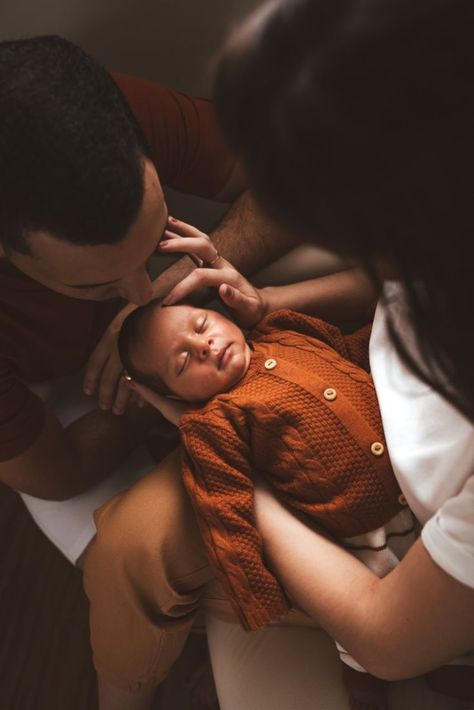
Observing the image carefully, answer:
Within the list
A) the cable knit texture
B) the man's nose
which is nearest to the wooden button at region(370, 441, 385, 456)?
the cable knit texture

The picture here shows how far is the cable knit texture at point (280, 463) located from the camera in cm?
94

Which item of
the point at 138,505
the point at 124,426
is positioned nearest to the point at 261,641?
Answer: the point at 138,505

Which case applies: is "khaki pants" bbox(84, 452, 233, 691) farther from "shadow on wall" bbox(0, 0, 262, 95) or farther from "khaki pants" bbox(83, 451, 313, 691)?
"shadow on wall" bbox(0, 0, 262, 95)

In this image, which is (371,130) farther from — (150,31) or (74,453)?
(150,31)

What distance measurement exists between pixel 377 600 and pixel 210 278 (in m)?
0.54

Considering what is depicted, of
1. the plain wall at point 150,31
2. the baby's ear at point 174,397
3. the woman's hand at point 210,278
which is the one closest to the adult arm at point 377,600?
the baby's ear at point 174,397

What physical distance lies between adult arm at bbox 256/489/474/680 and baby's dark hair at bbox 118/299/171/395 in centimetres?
28

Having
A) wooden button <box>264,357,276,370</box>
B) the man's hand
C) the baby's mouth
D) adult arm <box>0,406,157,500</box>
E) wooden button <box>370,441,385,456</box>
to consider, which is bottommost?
adult arm <box>0,406,157,500</box>

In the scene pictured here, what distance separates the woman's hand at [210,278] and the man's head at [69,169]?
0.51 ft

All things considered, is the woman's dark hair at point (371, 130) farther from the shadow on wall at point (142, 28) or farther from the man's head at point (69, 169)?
the shadow on wall at point (142, 28)

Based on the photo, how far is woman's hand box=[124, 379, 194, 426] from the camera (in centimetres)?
110

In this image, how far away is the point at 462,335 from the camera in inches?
22.4

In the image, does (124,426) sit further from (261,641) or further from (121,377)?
(261,641)

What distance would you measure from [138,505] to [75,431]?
0.25 m
